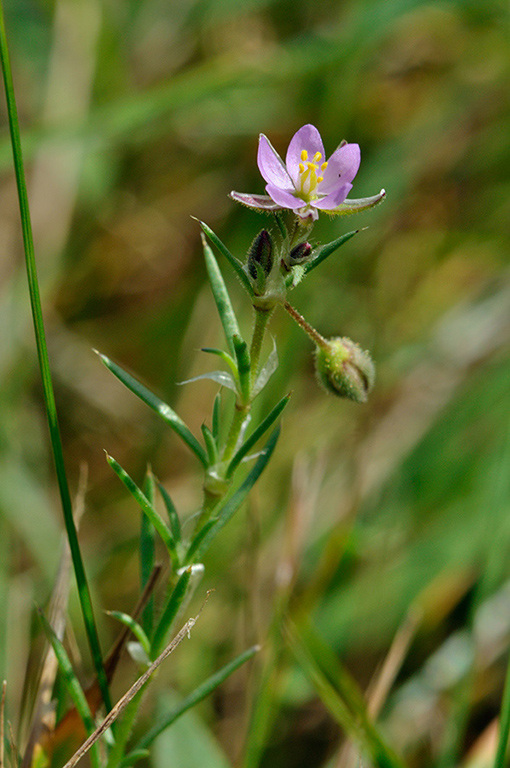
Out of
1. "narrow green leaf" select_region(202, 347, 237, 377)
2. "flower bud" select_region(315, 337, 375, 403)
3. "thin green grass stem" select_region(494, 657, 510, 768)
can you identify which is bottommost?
"thin green grass stem" select_region(494, 657, 510, 768)

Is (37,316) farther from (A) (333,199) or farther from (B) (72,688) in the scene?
(B) (72,688)

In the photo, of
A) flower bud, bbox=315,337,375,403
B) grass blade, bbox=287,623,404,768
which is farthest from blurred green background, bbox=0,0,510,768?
flower bud, bbox=315,337,375,403

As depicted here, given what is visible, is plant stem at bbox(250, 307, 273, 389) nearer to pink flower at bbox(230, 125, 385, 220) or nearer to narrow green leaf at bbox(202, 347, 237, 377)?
narrow green leaf at bbox(202, 347, 237, 377)

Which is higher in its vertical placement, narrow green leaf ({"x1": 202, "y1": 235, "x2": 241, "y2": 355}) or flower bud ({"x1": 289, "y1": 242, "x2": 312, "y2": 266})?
flower bud ({"x1": 289, "y1": 242, "x2": 312, "y2": 266})

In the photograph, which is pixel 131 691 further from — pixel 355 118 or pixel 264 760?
pixel 355 118

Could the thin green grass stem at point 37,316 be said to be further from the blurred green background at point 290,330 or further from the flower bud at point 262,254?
the blurred green background at point 290,330

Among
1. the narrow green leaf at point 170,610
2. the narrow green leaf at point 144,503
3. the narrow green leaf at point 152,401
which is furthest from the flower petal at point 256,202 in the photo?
the narrow green leaf at point 170,610

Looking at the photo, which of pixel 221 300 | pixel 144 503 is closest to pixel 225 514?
pixel 144 503
